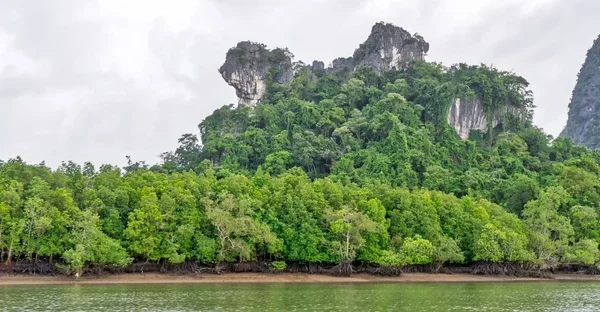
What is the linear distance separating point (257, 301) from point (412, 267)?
77.1ft

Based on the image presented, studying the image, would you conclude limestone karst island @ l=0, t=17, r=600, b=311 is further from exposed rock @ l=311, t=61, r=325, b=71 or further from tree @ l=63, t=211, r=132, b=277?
exposed rock @ l=311, t=61, r=325, b=71

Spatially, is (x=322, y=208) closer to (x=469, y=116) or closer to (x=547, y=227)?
(x=547, y=227)

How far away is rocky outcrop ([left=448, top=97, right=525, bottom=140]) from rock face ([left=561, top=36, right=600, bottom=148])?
48979 mm

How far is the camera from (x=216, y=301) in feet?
97.1

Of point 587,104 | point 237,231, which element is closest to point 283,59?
point 237,231

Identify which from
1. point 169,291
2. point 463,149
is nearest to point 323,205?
point 169,291

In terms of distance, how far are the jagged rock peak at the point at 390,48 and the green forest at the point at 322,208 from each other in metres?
24.5

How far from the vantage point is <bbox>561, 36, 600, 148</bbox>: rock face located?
126250mm

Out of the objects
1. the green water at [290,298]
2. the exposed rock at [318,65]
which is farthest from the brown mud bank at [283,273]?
the exposed rock at [318,65]

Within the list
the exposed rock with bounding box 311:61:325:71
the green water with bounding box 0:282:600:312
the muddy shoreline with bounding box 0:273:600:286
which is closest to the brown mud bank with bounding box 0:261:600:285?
the muddy shoreline with bounding box 0:273:600:286

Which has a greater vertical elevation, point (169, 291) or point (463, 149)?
point (463, 149)

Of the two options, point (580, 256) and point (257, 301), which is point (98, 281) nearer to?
point (257, 301)

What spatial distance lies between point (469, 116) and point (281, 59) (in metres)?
33.9

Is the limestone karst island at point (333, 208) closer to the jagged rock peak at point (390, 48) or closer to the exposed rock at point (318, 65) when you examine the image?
the jagged rock peak at point (390, 48)
